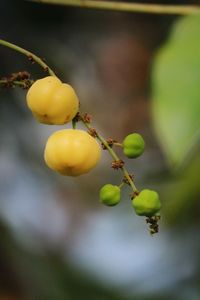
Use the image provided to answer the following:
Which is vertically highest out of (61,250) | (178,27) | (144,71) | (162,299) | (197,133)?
(144,71)

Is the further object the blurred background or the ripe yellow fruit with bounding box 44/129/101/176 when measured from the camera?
the blurred background

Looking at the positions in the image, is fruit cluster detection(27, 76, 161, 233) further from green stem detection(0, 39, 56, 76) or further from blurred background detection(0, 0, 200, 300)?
blurred background detection(0, 0, 200, 300)

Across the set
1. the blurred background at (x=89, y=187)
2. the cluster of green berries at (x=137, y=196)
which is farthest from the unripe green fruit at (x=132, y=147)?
the blurred background at (x=89, y=187)

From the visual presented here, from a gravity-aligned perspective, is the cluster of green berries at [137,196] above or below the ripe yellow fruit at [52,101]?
below

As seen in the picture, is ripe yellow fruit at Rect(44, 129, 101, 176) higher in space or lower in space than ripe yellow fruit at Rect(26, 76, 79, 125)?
lower

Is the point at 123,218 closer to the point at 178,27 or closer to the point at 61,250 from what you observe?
the point at 61,250

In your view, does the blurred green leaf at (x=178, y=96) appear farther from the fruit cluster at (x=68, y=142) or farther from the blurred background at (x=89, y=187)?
the blurred background at (x=89, y=187)

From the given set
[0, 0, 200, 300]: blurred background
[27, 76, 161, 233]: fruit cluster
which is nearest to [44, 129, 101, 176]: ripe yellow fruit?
[27, 76, 161, 233]: fruit cluster

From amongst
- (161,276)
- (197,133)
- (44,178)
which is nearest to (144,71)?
(44,178)
